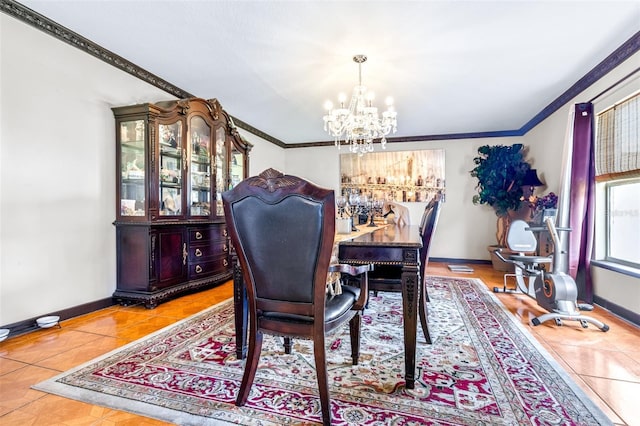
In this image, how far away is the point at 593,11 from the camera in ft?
7.04

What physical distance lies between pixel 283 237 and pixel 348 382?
95 cm

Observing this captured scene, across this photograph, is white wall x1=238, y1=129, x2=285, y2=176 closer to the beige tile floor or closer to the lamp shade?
the beige tile floor

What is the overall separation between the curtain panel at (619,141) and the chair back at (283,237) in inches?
121

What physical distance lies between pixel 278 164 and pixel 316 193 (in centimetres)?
533

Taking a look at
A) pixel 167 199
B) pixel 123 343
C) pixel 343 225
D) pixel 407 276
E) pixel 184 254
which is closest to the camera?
pixel 407 276

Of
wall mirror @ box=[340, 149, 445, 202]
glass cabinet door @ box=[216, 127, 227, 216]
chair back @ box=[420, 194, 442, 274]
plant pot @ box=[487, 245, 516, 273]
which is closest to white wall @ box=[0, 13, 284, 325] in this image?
glass cabinet door @ box=[216, 127, 227, 216]

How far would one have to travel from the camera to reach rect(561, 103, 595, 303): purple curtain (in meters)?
3.09

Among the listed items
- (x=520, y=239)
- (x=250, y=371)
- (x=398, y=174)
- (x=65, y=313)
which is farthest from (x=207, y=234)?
(x=398, y=174)

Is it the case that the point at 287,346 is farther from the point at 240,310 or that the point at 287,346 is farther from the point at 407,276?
the point at 407,276

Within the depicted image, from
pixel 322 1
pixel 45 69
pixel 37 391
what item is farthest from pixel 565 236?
pixel 45 69

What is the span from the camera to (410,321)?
1574 mm

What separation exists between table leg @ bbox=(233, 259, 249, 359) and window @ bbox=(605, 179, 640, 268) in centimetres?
340

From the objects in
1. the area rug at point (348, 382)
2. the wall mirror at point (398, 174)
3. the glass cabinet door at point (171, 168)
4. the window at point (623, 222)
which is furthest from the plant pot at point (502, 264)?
the glass cabinet door at point (171, 168)

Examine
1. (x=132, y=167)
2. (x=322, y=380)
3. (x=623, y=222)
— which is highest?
(x=132, y=167)
